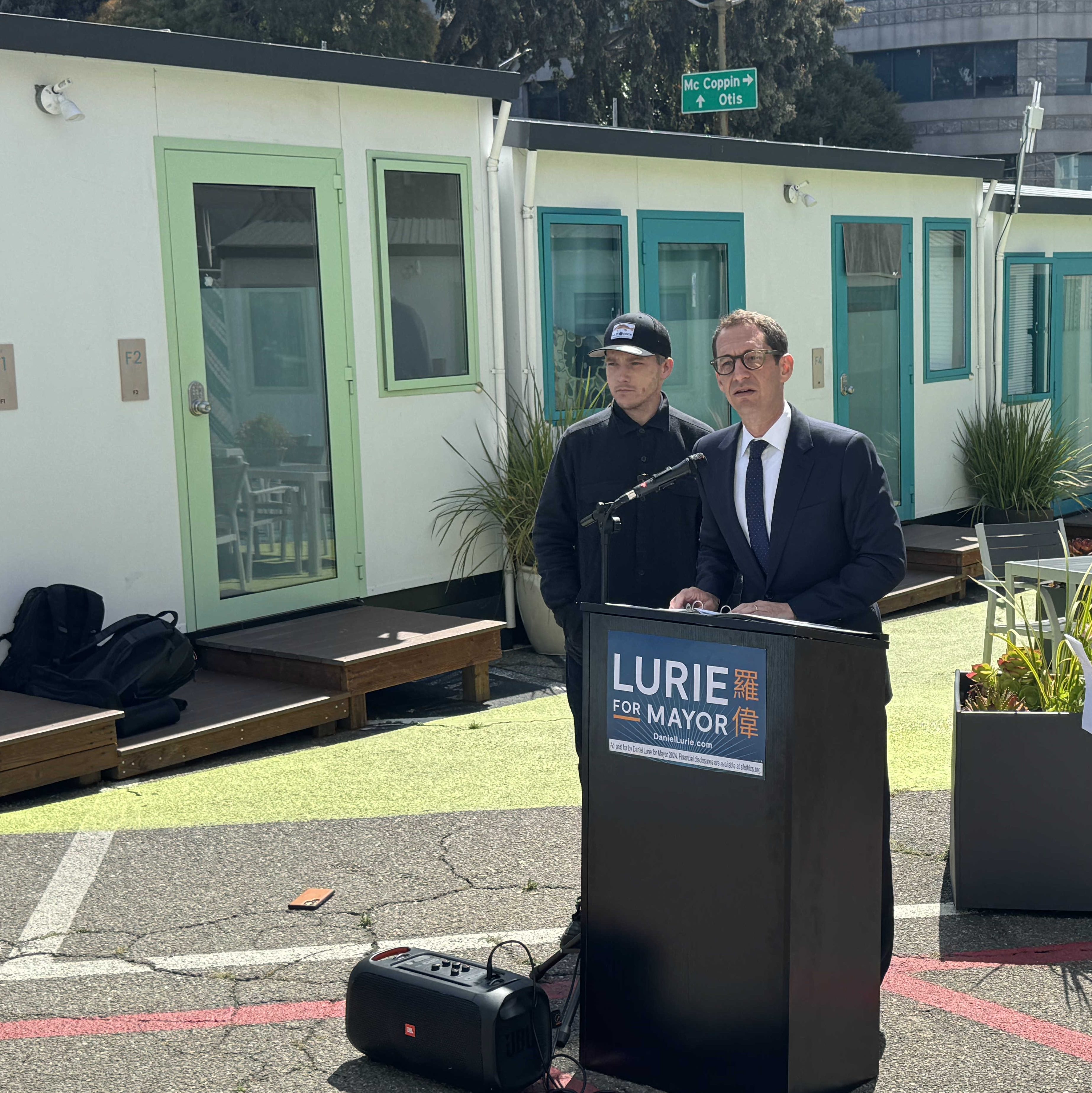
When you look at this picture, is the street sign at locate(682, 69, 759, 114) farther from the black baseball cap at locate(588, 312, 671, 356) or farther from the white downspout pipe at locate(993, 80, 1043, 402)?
the black baseball cap at locate(588, 312, 671, 356)

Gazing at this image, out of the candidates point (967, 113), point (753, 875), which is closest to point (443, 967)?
point (753, 875)

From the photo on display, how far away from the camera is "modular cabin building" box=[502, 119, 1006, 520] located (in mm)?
9164

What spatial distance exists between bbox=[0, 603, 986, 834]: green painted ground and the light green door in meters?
1.25

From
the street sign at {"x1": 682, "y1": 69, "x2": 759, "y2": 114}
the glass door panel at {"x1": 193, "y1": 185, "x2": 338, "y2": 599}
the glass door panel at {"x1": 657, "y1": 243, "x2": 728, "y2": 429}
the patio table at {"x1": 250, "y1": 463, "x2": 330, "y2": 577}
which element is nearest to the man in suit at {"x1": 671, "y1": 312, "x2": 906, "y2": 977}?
the glass door panel at {"x1": 193, "y1": 185, "x2": 338, "y2": 599}

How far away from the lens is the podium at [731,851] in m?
3.16

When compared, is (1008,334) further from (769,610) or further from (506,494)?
(769,610)

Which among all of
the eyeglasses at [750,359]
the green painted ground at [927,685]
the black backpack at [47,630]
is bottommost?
the green painted ground at [927,685]

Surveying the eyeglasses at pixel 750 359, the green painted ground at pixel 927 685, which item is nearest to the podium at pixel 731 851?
the eyeglasses at pixel 750 359

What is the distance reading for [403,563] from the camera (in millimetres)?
8500

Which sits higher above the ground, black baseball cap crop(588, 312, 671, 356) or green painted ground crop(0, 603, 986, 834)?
black baseball cap crop(588, 312, 671, 356)

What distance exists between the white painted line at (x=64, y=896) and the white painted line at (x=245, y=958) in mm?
100

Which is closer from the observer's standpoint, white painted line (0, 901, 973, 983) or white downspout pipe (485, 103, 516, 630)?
white painted line (0, 901, 973, 983)

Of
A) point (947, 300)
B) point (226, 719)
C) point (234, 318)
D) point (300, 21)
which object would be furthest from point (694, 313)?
point (300, 21)

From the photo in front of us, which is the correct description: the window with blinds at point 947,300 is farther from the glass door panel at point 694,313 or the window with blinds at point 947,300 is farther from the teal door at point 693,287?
the glass door panel at point 694,313
